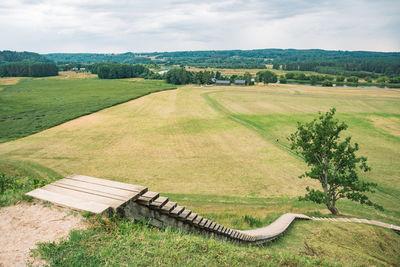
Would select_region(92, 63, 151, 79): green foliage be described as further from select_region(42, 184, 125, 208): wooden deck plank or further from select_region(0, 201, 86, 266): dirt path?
select_region(0, 201, 86, 266): dirt path

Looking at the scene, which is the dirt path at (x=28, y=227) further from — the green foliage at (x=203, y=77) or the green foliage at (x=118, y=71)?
the green foliage at (x=118, y=71)

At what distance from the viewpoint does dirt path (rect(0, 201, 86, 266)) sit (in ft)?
16.9

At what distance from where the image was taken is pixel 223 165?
99.2 feet

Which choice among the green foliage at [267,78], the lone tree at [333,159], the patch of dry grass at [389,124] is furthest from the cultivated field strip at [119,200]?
the green foliage at [267,78]

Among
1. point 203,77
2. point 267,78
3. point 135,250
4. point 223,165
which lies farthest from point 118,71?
point 135,250

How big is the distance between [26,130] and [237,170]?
131 ft

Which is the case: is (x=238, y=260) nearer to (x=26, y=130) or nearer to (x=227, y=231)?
(x=227, y=231)

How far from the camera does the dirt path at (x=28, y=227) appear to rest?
5160mm

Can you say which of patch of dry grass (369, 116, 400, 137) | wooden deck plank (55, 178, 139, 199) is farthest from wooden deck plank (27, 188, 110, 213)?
patch of dry grass (369, 116, 400, 137)

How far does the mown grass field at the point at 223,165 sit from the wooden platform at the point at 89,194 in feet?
2.70

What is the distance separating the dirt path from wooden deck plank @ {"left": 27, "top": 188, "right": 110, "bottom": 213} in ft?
0.61

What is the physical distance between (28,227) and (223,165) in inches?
1004

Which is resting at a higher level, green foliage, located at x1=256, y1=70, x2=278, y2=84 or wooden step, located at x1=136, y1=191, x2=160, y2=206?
green foliage, located at x1=256, y1=70, x2=278, y2=84

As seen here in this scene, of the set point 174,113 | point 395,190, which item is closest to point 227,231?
point 395,190
